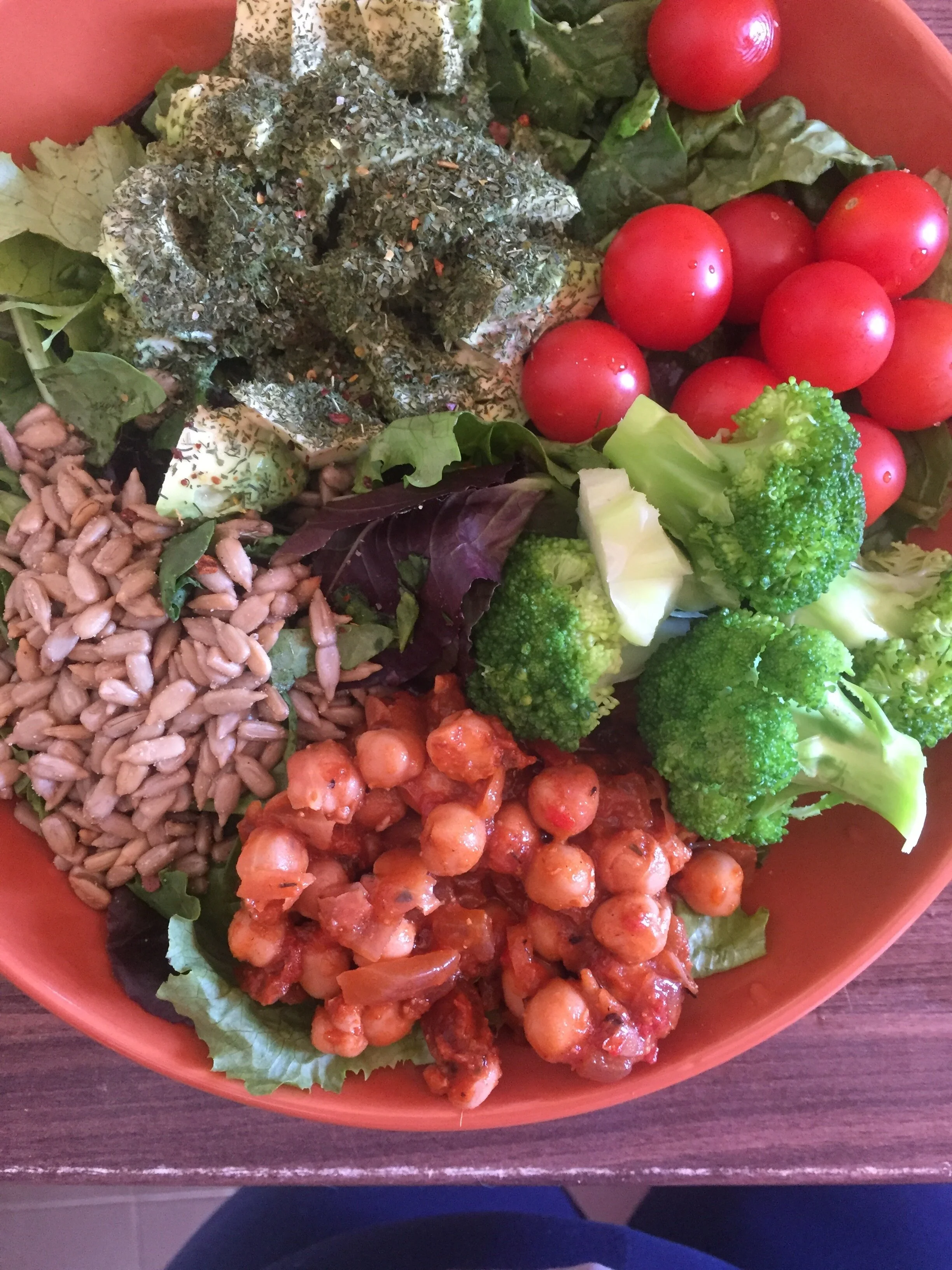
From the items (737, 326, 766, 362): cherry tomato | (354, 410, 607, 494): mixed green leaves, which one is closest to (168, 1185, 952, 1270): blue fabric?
(354, 410, 607, 494): mixed green leaves

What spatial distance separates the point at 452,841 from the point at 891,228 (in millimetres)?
1202

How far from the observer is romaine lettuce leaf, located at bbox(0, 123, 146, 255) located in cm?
150

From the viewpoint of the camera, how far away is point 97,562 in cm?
141

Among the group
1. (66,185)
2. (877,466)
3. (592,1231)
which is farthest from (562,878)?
(66,185)

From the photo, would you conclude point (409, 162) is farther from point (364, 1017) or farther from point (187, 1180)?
point (187, 1180)

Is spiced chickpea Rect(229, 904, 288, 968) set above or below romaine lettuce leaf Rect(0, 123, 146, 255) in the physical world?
below

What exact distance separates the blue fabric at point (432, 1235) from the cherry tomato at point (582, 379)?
1.46m

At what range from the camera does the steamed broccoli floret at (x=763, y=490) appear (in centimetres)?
127

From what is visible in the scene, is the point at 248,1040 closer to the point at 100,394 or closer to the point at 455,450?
the point at 455,450

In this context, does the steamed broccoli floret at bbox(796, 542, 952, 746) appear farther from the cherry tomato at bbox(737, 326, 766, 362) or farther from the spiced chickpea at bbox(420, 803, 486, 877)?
the spiced chickpea at bbox(420, 803, 486, 877)

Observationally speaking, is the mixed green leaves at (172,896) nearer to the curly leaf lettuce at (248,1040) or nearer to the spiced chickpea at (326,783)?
the curly leaf lettuce at (248,1040)

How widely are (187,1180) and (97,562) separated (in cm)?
104

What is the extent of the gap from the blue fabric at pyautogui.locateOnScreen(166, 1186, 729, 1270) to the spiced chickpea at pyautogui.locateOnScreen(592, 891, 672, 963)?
77 centimetres

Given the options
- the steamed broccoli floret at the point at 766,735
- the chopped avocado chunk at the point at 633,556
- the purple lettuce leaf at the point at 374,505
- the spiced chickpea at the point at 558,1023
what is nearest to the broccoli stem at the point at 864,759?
the steamed broccoli floret at the point at 766,735
